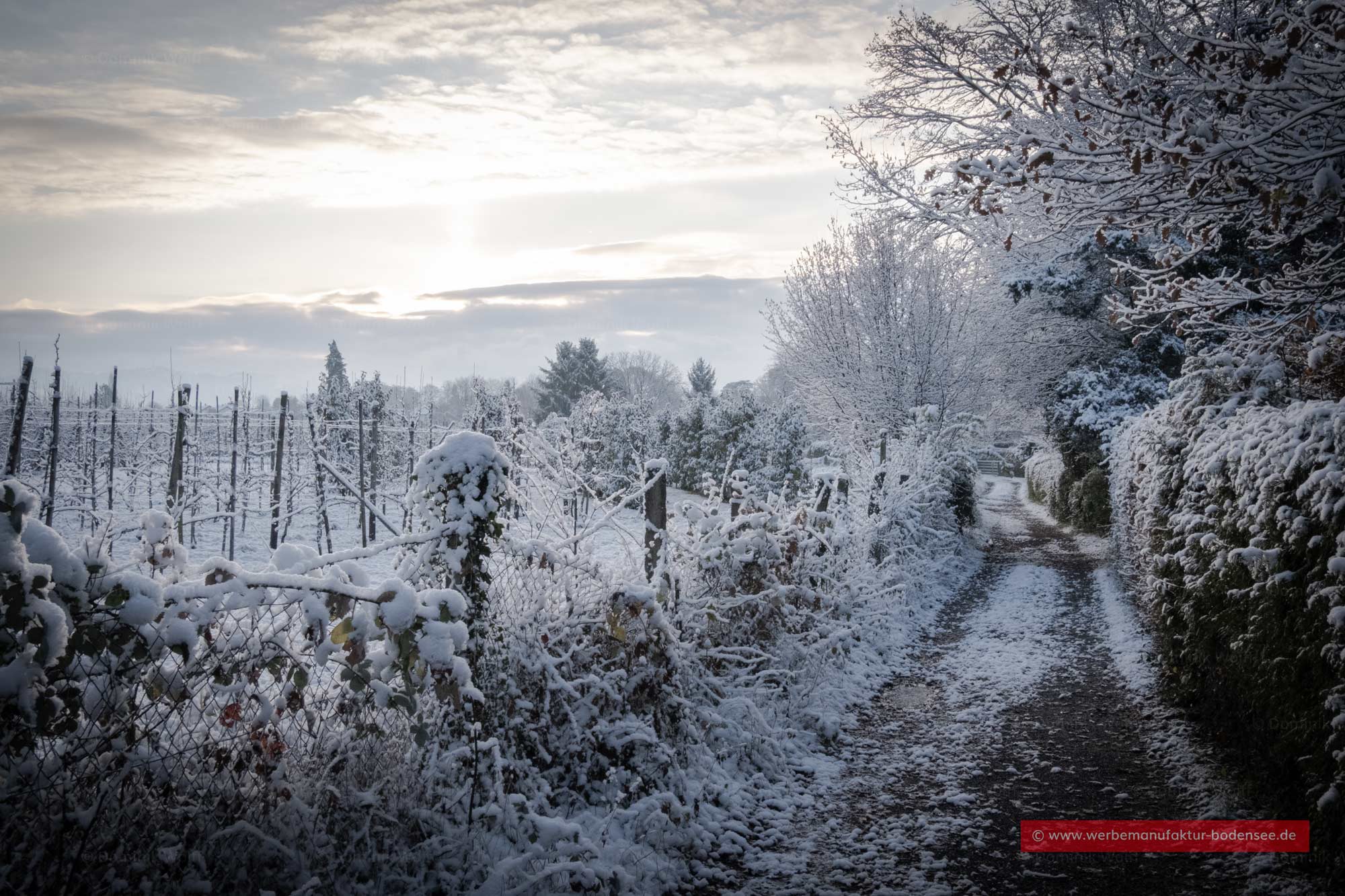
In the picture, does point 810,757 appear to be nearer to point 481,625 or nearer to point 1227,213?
point 481,625

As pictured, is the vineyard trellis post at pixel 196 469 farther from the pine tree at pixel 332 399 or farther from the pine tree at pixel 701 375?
the pine tree at pixel 701 375

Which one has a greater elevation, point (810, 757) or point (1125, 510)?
point (1125, 510)

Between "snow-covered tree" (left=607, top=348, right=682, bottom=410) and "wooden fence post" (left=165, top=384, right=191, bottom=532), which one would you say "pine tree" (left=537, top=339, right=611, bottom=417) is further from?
"wooden fence post" (left=165, top=384, right=191, bottom=532)

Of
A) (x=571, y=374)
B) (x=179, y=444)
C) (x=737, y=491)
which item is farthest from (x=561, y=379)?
(x=737, y=491)

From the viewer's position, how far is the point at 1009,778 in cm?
490

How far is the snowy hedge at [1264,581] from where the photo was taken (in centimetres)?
336

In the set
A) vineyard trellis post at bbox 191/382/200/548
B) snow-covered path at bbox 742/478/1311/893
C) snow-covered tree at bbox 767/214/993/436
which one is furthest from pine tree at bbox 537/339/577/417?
snow-covered path at bbox 742/478/1311/893

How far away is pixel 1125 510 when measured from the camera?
10.7 meters

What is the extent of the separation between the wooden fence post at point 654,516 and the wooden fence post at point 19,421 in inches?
339

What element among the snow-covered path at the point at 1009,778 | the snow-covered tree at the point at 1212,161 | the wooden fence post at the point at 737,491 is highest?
the snow-covered tree at the point at 1212,161

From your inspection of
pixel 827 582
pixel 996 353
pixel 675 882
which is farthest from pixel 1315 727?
pixel 996 353

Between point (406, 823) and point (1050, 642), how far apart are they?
24.4 feet

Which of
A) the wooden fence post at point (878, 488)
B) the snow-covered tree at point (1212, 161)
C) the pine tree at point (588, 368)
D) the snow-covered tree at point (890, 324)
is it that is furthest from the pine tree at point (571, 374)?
the snow-covered tree at point (1212, 161)

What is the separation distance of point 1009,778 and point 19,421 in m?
12.2
